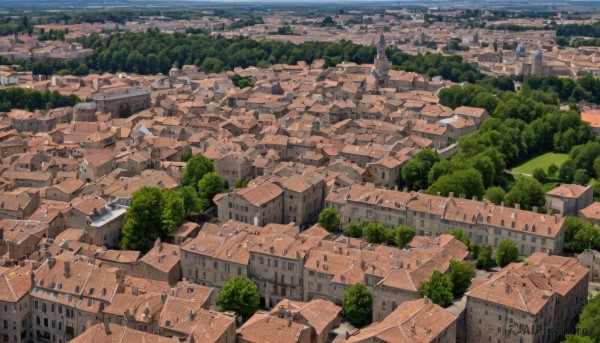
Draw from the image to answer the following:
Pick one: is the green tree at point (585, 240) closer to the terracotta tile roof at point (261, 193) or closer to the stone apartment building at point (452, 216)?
the stone apartment building at point (452, 216)

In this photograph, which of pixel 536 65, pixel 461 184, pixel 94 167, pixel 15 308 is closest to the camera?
pixel 15 308

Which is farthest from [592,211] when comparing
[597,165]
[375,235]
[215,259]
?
[215,259]

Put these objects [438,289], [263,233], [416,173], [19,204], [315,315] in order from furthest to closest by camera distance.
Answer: [416,173]
[19,204]
[263,233]
[438,289]
[315,315]

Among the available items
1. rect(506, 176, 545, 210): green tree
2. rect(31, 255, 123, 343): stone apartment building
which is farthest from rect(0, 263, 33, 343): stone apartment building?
rect(506, 176, 545, 210): green tree

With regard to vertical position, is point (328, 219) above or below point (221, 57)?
above

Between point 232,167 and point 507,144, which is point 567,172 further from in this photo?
point 232,167

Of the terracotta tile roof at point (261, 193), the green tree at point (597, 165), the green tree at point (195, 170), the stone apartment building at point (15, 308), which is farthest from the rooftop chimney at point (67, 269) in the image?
the green tree at point (597, 165)
